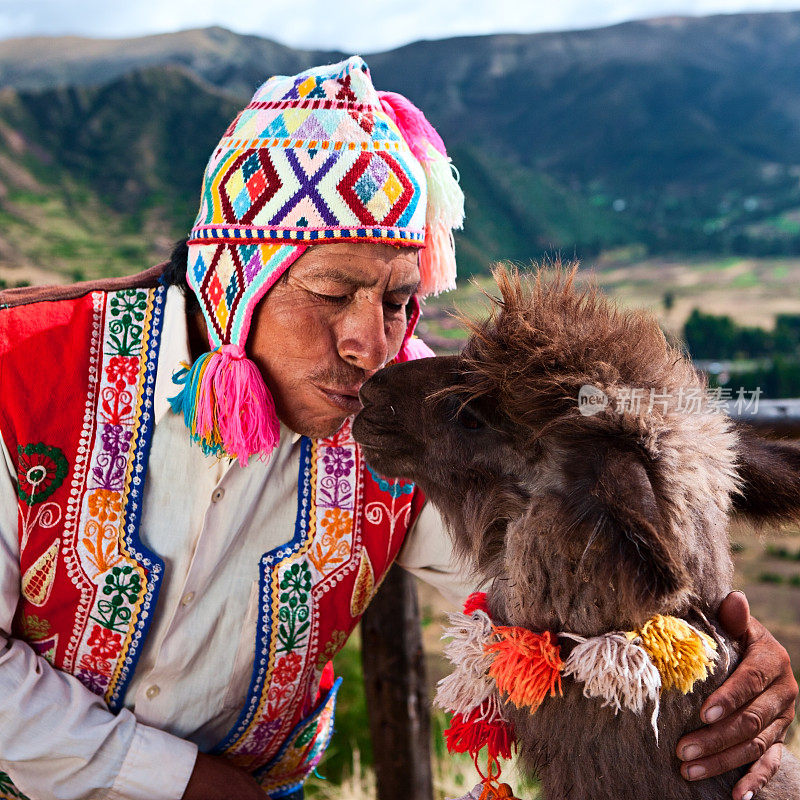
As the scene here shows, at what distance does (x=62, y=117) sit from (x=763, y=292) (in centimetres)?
569

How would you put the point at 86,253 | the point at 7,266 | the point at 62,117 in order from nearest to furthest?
the point at 7,266 → the point at 86,253 → the point at 62,117

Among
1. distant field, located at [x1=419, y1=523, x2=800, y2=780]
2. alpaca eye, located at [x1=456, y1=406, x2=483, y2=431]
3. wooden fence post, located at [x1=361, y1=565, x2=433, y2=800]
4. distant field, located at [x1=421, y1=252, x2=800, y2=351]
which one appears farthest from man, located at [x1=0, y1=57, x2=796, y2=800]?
distant field, located at [x1=421, y1=252, x2=800, y2=351]

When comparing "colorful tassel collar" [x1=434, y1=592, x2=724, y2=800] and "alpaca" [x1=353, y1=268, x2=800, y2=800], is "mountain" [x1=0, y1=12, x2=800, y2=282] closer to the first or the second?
"alpaca" [x1=353, y1=268, x2=800, y2=800]

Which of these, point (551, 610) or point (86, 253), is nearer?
point (551, 610)

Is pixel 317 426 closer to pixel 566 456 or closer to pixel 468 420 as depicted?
pixel 468 420

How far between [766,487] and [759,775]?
591mm

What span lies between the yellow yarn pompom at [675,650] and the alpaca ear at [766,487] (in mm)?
476

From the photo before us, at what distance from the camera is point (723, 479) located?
60.1 inches

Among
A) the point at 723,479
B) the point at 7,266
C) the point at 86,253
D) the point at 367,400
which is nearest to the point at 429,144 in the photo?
the point at 367,400

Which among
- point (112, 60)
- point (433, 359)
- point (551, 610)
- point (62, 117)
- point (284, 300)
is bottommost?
point (551, 610)

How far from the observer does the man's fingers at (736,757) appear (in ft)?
4.56

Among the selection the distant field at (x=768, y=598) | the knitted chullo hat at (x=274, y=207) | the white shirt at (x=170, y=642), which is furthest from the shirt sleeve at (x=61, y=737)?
the distant field at (x=768, y=598)

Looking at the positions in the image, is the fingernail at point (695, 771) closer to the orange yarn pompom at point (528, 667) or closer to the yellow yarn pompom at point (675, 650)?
the yellow yarn pompom at point (675, 650)

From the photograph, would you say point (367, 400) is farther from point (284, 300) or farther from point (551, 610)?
point (551, 610)
